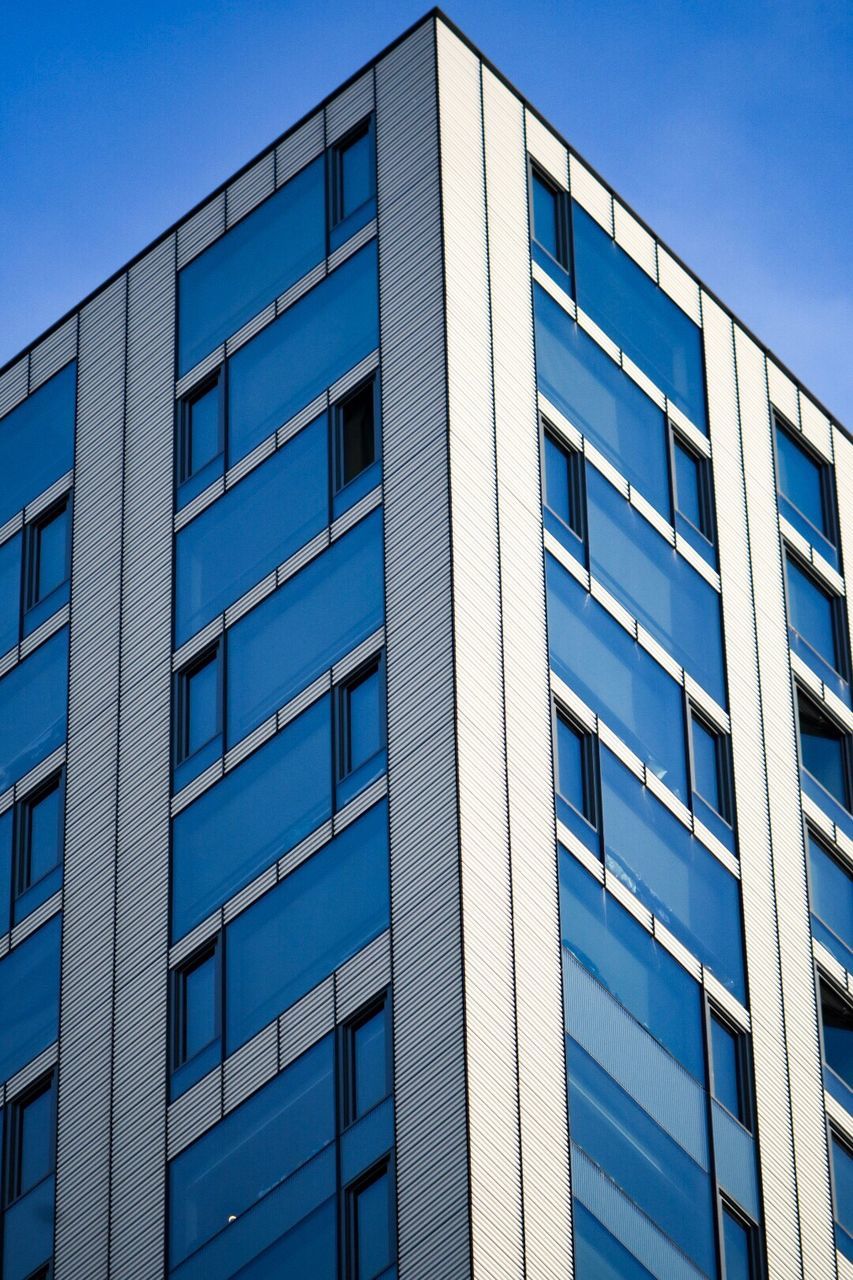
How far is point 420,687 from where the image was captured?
41.1m

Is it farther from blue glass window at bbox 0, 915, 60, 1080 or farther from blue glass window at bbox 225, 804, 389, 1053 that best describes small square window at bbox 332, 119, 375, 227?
blue glass window at bbox 0, 915, 60, 1080

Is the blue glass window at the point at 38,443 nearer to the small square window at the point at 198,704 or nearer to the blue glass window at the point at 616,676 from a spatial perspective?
the small square window at the point at 198,704

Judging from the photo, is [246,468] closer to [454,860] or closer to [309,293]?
[309,293]

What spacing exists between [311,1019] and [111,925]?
525cm

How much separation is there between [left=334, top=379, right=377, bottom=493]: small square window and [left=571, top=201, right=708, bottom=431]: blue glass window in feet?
15.3

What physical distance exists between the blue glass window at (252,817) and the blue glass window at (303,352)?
19.1 ft

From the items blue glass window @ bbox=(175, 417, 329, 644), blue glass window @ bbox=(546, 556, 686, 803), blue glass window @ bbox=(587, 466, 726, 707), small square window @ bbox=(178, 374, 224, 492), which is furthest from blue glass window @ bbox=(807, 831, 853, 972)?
small square window @ bbox=(178, 374, 224, 492)

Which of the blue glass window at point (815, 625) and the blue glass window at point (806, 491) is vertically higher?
the blue glass window at point (806, 491)

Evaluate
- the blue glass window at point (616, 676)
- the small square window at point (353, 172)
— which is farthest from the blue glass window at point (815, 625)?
the small square window at point (353, 172)

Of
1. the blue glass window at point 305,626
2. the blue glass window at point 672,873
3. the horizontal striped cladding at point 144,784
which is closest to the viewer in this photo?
the horizontal striped cladding at point 144,784

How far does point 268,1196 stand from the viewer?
40.1 meters

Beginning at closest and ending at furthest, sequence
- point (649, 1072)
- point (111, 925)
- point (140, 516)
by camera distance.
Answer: point (649, 1072)
point (111, 925)
point (140, 516)

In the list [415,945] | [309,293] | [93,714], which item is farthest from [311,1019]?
[309,293]

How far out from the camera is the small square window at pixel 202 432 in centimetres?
4697
